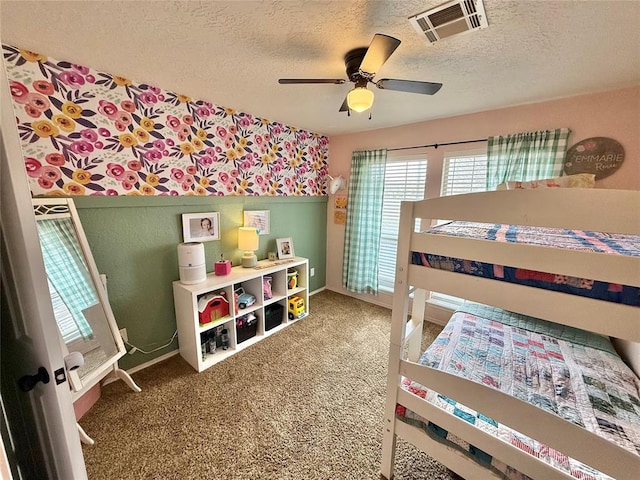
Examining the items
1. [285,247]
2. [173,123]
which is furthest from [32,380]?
[285,247]

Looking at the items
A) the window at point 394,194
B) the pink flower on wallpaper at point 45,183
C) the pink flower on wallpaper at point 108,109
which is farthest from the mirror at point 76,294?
the window at point 394,194

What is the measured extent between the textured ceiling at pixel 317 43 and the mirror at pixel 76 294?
3.21 ft

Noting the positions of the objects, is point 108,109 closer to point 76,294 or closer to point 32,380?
point 76,294

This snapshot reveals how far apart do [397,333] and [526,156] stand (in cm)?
217

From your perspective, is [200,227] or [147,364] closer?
[147,364]

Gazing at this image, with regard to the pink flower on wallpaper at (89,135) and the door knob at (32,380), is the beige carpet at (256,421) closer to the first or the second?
the door knob at (32,380)

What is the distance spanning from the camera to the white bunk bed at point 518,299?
72 cm

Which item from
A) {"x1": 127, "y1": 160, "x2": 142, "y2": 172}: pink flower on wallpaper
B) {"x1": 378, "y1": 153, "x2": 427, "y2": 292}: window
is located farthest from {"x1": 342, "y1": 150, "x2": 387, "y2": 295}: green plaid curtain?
{"x1": 127, "y1": 160, "x2": 142, "y2": 172}: pink flower on wallpaper

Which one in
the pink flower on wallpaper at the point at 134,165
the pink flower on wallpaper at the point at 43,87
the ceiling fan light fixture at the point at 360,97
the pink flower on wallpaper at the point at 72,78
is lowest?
the pink flower on wallpaper at the point at 134,165

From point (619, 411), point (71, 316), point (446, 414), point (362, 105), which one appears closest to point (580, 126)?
point (362, 105)

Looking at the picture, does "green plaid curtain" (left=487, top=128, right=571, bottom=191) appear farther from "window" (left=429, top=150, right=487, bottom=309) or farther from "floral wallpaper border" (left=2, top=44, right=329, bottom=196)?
"floral wallpaper border" (left=2, top=44, right=329, bottom=196)

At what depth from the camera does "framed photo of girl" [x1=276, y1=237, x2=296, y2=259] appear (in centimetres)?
313

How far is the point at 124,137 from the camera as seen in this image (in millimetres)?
1896

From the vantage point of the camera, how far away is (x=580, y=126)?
6.73ft
